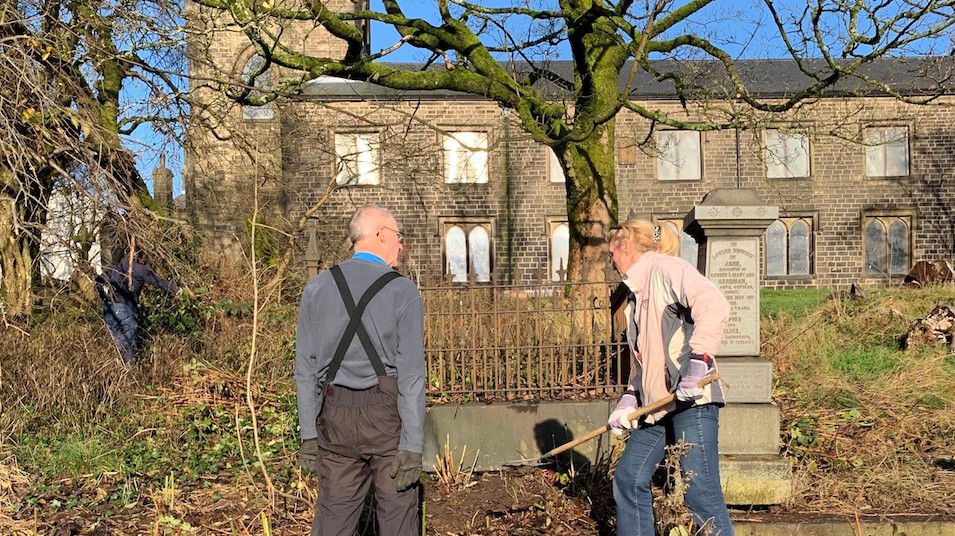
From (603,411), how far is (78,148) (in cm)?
492

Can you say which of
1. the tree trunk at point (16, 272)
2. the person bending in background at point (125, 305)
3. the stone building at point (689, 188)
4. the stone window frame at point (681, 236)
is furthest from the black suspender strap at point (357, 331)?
the stone window frame at point (681, 236)

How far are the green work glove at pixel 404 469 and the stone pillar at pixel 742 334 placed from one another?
263cm

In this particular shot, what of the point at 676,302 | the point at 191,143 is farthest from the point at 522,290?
the point at 191,143

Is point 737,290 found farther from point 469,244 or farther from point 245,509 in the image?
point 469,244

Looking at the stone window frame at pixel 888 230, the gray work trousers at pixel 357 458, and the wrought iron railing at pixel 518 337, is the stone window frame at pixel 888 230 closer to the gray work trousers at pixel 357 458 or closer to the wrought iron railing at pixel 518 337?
the wrought iron railing at pixel 518 337

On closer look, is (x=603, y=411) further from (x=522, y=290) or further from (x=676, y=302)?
(x=676, y=302)

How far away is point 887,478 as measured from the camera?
509cm

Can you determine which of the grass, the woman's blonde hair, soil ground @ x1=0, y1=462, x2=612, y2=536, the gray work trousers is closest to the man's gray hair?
the gray work trousers

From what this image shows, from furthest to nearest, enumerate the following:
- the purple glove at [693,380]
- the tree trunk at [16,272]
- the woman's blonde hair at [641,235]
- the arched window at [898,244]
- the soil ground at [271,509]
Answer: the arched window at [898,244], the tree trunk at [16,272], the soil ground at [271,509], the woman's blonde hair at [641,235], the purple glove at [693,380]

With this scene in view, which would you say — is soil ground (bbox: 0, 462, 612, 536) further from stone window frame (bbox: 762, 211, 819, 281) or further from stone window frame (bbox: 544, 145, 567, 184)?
stone window frame (bbox: 762, 211, 819, 281)

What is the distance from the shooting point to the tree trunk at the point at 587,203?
10164 millimetres

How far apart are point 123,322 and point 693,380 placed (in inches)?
258

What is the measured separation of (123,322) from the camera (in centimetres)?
766

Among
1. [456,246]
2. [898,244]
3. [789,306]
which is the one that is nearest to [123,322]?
[789,306]
